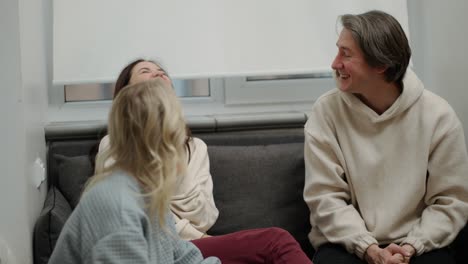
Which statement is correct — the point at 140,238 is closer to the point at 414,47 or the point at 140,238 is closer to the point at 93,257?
the point at 93,257

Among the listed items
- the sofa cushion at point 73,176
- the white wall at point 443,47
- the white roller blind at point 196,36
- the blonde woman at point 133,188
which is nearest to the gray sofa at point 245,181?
the sofa cushion at point 73,176

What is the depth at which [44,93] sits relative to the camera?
2.80 meters

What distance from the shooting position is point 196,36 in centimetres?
296

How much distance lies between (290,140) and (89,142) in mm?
875

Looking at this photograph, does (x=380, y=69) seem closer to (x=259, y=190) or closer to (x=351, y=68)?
(x=351, y=68)

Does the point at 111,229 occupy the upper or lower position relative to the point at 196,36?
lower

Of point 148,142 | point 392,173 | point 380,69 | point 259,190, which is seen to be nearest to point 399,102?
point 380,69

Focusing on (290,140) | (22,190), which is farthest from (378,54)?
(22,190)

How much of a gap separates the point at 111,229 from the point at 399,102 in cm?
126

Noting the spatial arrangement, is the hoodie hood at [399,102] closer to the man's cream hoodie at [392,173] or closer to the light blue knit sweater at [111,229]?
the man's cream hoodie at [392,173]

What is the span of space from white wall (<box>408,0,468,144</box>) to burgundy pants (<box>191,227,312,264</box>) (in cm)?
113

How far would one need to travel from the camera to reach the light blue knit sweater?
5.34 ft

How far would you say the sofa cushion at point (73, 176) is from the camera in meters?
2.66

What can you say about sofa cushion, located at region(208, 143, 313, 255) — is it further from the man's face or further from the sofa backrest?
the man's face
